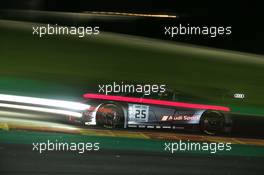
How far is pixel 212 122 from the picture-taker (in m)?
3.55

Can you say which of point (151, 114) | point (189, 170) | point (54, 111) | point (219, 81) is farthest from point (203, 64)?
point (54, 111)

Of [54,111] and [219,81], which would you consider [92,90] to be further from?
[219,81]

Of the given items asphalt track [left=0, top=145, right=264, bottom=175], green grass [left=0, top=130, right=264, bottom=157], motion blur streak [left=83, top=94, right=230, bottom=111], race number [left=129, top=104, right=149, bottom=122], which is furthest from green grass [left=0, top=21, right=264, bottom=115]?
asphalt track [left=0, top=145, right=264, bottom=175]

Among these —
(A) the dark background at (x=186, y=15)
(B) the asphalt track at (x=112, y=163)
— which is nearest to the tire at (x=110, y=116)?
(B) the asphalt track at (x=112, y=163)

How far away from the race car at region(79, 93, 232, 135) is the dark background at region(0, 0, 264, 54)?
46cm

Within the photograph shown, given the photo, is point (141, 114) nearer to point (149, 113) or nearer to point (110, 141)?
point (149, 113)

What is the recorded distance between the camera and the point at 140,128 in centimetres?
348

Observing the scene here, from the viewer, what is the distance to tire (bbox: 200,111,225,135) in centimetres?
354

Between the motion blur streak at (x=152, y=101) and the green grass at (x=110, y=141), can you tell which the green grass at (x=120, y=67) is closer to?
the motion blur streak at (x=152, y=101)

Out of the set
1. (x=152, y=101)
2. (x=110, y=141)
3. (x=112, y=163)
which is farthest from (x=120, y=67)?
(x=112, y=163)

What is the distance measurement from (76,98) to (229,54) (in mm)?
1132

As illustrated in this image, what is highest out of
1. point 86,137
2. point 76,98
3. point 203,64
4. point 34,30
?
point 34,30

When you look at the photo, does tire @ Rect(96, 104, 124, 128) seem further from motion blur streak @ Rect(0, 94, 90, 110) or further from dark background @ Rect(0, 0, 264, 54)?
dark background @ Rect(0, 0, 264, 54)

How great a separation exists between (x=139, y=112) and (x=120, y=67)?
344 millimetres
